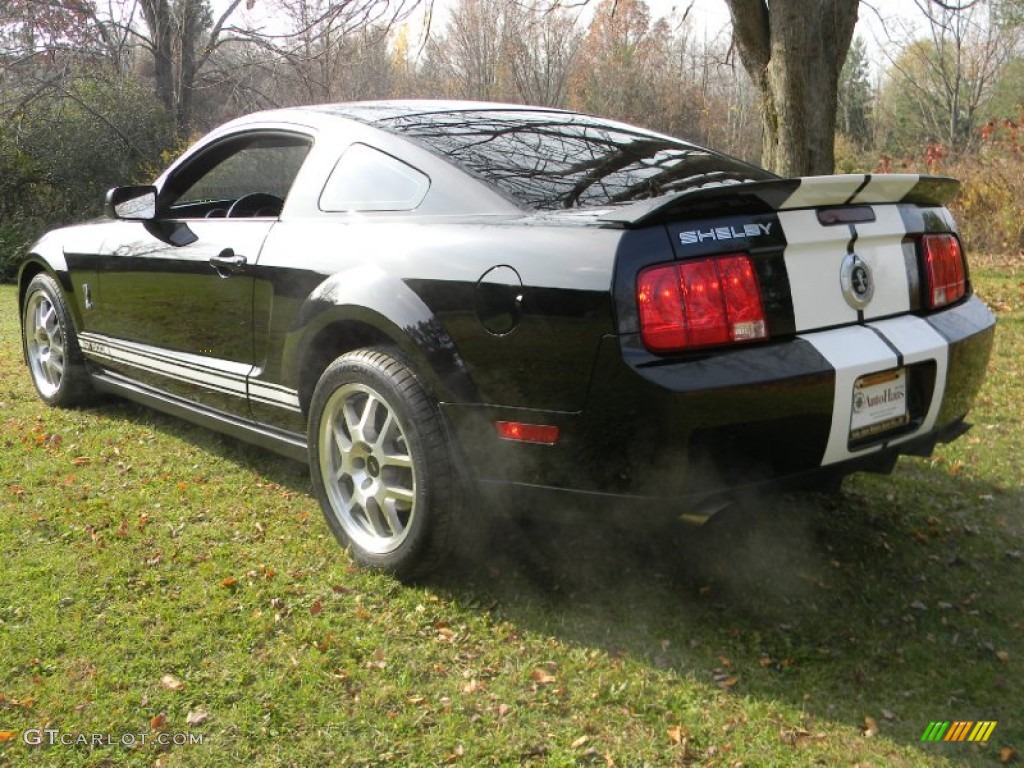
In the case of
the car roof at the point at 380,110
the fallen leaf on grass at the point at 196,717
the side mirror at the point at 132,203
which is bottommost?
the fallen leaf on grass at the point at 196,717

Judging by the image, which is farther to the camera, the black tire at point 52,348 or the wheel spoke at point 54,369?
the wheel spoke at point 54,369

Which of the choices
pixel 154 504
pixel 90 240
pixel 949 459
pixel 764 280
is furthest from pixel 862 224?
pixel 90 240

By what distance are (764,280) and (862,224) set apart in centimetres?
49

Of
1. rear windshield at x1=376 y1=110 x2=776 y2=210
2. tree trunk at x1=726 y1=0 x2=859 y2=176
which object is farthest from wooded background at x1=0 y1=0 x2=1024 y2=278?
rear windshield at x1=376 y1=110 x2=776 y2=210

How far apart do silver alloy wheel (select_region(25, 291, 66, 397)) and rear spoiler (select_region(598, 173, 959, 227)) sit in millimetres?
3986

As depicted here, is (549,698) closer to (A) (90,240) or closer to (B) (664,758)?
(B) (664,758)

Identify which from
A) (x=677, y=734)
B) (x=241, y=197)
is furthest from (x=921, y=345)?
(x=241, y=197)

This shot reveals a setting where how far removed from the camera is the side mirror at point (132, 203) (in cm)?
459

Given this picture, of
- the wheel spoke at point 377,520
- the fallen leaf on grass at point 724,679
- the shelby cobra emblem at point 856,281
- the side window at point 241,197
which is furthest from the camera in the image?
the side window at point 241,197

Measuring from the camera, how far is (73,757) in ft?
7.98

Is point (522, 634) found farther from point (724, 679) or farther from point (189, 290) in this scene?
point (189, 290)

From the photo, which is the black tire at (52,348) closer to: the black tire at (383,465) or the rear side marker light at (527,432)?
the black tire at (383,465)
